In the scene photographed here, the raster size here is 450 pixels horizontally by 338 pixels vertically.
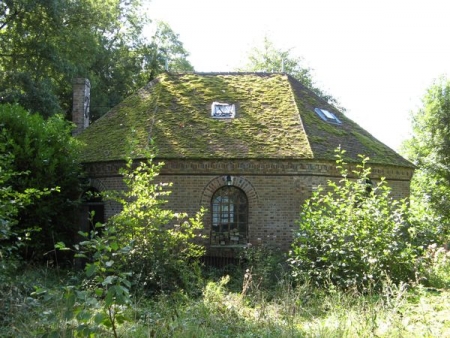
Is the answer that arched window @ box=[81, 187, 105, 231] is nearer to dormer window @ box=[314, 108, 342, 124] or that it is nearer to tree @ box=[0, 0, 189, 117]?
tree @ box=[0, 0, 189, 117]

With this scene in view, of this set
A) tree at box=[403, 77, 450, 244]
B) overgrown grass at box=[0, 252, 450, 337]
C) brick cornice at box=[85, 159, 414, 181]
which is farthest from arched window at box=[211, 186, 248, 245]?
tree at box=[403, 77, 450, 244]

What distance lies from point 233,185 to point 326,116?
5.74 m

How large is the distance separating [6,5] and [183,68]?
21.7m

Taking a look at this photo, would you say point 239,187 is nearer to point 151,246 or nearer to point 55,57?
point 151,246

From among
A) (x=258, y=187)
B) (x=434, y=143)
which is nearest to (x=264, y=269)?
(x=258, y=187)

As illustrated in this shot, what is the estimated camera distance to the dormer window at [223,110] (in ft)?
59.6

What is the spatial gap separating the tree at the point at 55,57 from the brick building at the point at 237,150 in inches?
234

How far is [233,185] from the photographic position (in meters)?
16.0

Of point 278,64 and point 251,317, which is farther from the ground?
point 278,64

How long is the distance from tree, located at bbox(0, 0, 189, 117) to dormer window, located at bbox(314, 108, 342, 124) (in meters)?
12.5

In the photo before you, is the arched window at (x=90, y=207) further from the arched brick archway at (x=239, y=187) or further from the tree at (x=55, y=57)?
the tree at (x=55, y=57)

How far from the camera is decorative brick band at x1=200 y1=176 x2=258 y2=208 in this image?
628 inches

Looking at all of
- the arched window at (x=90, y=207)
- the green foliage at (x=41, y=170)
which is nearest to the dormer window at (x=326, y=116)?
the arched window at (x=90, y=207)

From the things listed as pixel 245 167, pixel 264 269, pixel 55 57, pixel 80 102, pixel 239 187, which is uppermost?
pixel 55 57
